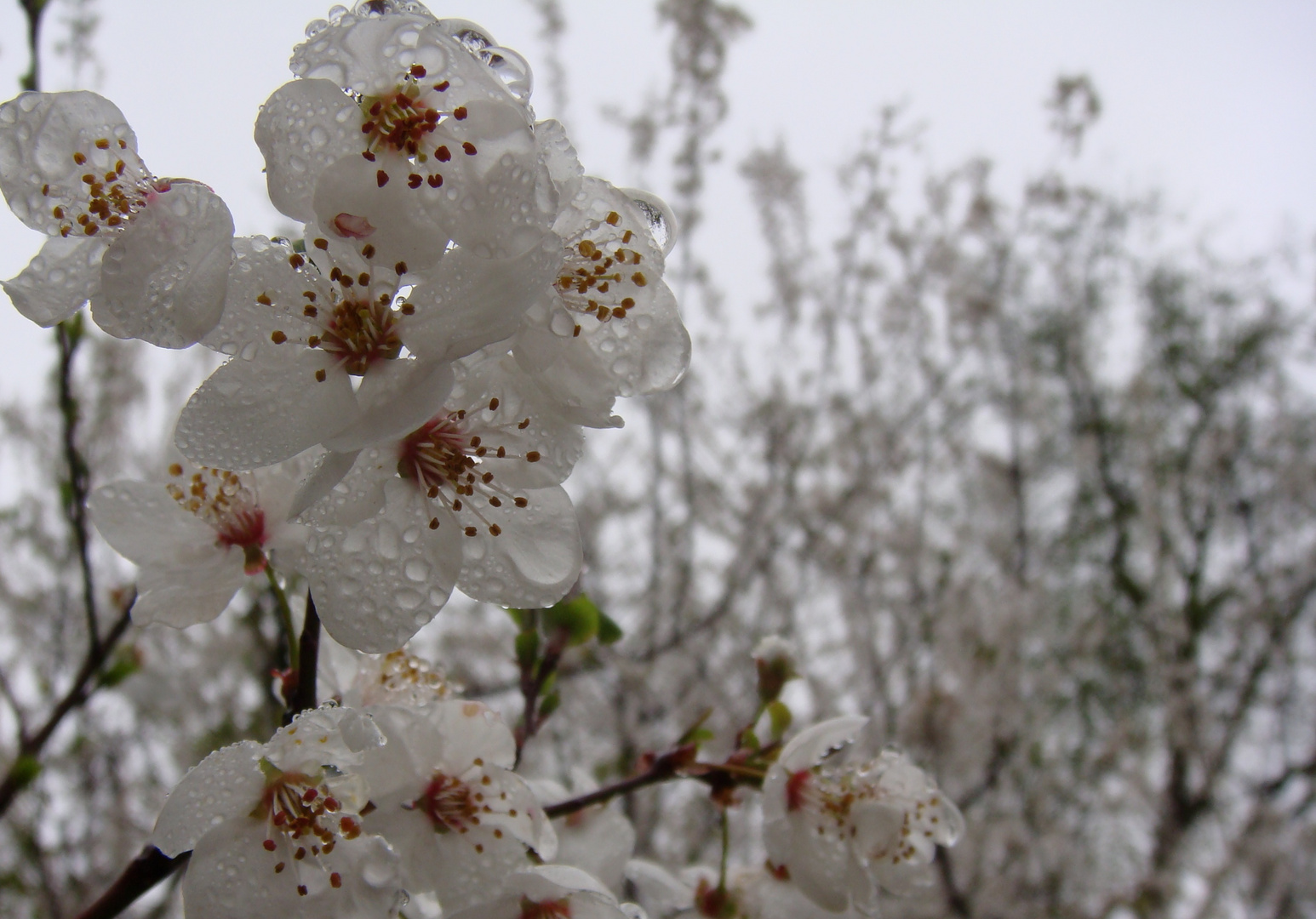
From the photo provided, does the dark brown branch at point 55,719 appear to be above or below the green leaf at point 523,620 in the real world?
below

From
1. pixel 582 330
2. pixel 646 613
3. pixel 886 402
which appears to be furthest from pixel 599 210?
pixel 886 402

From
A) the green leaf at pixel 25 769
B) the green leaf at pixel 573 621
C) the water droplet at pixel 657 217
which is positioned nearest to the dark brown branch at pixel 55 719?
the green leaf at pixel 25 769

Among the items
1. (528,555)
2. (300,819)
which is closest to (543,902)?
(300,819)

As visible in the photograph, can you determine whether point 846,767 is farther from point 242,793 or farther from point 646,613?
point 646,613

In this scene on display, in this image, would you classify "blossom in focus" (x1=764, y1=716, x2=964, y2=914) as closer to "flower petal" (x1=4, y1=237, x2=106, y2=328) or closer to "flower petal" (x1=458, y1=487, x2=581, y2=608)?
"flower petal" (x1=458, y1=487, x2=581, y2=608)

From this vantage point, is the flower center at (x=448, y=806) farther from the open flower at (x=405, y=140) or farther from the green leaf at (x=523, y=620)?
the open flower at (x=405, y=140)
